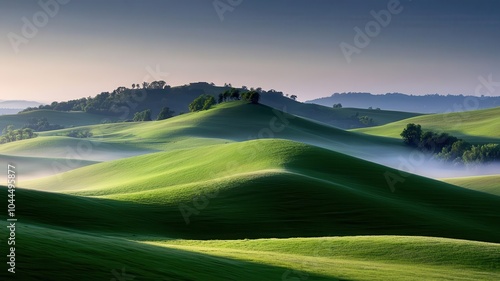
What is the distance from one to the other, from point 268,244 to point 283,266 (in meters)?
7.62

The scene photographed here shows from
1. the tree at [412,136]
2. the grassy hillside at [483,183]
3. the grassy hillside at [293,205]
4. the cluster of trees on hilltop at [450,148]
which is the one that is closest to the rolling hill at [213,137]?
the tree at [412,136]

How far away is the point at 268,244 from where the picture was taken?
Answer: 29.7m

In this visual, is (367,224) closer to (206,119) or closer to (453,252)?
(453,252)

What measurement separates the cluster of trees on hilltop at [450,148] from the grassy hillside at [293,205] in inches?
3885

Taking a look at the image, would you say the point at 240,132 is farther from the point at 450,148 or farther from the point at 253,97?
the point at 450,148

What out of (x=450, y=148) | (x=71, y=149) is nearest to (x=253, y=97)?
(x=71, y=149)

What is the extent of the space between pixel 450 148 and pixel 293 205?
135 metres

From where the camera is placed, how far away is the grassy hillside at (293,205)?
37.3 m

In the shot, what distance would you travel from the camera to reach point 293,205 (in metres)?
43.3

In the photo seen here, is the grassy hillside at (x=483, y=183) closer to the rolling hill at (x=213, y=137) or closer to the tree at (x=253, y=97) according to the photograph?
the rolling hill at (x=213, y=137)

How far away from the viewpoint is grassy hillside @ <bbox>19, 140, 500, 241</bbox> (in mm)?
37312

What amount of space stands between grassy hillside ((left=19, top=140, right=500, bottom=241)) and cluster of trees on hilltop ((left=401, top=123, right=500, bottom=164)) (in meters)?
98.7

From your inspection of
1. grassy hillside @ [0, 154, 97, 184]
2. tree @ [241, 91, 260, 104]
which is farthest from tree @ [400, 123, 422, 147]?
grassy hillside @ [0, 154, 97, 184]

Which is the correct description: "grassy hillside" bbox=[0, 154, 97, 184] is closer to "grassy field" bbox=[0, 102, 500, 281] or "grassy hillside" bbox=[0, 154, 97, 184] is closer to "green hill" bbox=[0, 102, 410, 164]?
"green hill" bbox=[0, 102, 410, 164]
